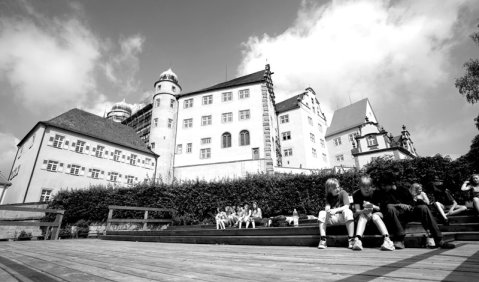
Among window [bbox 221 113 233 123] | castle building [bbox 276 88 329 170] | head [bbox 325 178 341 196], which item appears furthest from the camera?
castle building [bbox 276 88 329 170]

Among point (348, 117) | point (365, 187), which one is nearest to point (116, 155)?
point (365, 187)

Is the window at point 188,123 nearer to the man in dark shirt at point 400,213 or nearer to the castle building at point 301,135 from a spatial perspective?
the castle building at point 301,135

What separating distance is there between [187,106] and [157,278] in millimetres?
33284

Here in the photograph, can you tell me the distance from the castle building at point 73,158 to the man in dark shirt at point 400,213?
23409mm

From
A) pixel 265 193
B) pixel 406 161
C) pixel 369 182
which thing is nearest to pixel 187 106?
pixel 265 193

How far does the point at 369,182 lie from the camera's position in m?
4.86

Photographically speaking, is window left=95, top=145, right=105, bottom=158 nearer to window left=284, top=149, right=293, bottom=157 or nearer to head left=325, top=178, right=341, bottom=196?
window left=284, top=149, right=293, bottom=157

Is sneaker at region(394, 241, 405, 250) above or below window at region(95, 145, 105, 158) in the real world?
below

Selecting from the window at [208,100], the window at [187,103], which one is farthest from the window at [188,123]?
the window at [208,100]

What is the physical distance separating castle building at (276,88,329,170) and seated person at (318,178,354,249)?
29.2 meters

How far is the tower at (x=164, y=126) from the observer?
33469mm

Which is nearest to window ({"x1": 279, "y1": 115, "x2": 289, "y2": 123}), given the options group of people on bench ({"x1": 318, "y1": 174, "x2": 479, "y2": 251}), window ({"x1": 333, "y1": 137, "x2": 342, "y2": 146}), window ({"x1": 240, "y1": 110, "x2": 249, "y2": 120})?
window ({"x1": 240, "y1": 110, "x2": 249, "y2": 120})

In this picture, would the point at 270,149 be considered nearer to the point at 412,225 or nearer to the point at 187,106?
the point at 187,106

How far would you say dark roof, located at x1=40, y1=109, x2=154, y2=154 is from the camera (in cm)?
2815
